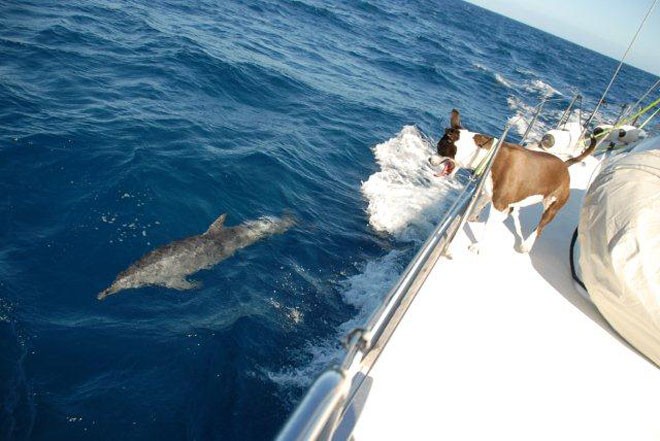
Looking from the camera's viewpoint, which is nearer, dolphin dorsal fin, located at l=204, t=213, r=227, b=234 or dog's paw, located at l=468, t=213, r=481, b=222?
dog's paw, located at l=468, t=213, r=481, b=222

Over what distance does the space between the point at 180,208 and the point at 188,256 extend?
1.48 meters

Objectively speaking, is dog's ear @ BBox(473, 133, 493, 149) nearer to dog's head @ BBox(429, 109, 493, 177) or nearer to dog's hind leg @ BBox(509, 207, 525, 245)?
dog's head @ BBox(429, 109, 493, 177)

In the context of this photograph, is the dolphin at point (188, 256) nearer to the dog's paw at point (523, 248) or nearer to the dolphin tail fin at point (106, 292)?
the dolphin tail fin at point (106, 292)

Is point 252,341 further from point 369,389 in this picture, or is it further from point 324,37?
point 324,37

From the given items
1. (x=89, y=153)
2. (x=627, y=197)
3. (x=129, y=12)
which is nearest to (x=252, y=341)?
(x=627, y=197)

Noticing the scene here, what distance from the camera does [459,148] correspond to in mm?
Result: 4367

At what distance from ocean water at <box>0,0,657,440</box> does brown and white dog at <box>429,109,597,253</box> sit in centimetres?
239

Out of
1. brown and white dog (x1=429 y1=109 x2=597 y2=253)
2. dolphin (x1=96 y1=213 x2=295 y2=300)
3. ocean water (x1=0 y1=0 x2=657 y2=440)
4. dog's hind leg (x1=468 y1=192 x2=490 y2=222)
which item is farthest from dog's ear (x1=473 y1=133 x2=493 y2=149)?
dolphin (x1=96 y1=213 x2=295 y2=300)

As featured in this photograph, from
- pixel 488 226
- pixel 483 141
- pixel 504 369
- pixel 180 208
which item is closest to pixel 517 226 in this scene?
pixel 488 226

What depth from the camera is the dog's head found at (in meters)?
4.34

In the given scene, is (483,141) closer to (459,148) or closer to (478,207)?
(459,148)

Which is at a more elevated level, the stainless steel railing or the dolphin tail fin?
the stainless steel railing

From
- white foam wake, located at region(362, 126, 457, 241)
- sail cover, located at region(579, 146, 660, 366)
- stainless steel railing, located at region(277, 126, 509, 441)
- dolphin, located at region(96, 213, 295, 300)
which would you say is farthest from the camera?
white foam wake, located at region(362, 126, 457, 241)

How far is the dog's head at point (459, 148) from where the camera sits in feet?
14.3
